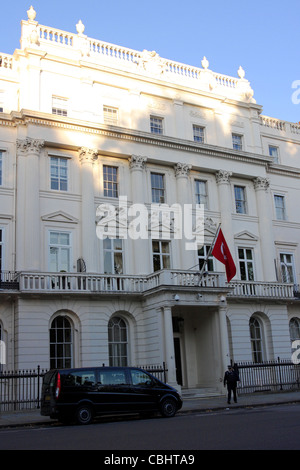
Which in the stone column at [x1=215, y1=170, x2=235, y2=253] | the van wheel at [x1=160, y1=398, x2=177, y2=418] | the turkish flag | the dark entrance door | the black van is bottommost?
the van wheel at [x1=160, y1=398, x2=177, y2=418]

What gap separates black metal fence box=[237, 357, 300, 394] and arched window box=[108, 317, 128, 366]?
6.30 metres

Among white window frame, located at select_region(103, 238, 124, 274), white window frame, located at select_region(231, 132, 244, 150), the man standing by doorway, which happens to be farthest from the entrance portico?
white window frame, located at select_region(231, 132, 244, 150)

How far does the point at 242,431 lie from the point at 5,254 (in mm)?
18605

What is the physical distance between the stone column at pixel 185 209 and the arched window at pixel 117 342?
5.27 meters

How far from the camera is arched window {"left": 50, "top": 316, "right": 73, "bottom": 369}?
26.8 metres

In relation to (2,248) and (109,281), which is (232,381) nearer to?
(109,281)

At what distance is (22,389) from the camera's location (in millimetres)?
24750

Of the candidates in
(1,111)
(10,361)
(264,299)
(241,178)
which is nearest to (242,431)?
(10,361)

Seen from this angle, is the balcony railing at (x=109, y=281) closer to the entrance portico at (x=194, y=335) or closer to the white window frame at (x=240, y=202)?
the entrance portico at (x=194, y=335)

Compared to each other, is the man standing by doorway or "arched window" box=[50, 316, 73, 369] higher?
"arched window" box=[50, 316, 73, 369]

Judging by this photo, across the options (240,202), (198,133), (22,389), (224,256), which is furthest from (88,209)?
(240,202)

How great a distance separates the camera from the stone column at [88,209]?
94.4 ft

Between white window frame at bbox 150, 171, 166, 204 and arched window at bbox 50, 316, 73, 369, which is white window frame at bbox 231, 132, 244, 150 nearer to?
white window frame at bbox 150, 171, 166, 204

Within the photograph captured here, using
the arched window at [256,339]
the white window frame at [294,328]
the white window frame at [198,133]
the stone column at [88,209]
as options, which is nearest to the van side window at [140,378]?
the stone column at [88,209]
